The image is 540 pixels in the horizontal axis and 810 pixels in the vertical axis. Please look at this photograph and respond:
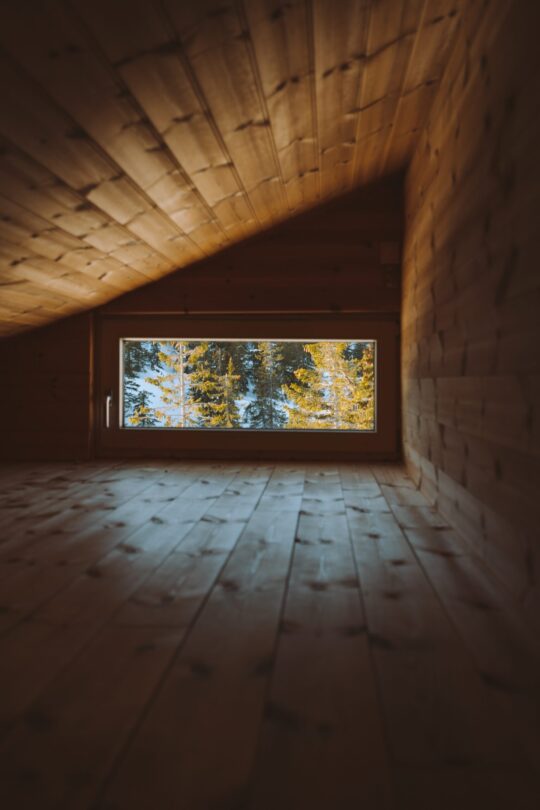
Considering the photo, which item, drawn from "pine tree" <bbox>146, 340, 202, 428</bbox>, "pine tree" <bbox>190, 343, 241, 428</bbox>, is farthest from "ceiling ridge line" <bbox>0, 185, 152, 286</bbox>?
"pine tree" <bbox>146, 340, 202, 428</bbox>

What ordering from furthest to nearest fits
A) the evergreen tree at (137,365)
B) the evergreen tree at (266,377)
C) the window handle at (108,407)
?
1. the evergreen tree at (137,365)
2. the evergreen tree at (266,377)
3. the window handle at (108,407)

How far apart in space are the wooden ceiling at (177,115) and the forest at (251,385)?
4.59 metres

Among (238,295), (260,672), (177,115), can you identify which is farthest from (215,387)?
(260,672)

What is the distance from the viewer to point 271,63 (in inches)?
72.6

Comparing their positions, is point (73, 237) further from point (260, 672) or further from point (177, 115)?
point (260, 672)

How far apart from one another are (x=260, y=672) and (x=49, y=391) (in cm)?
320

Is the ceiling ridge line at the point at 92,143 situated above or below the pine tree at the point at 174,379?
above

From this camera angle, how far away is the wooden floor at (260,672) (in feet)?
2.42

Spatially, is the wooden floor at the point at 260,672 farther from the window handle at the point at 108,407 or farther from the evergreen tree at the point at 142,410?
the evergreen tree at the point at 142,410

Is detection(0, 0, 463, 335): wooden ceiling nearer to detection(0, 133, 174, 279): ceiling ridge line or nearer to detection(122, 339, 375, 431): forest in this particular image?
detection(0, 133, 174, 279): ceiling ridge line

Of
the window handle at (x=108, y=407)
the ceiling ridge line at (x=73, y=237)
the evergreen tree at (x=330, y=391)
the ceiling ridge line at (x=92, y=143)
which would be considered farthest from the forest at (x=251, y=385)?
the ceiling ridge line at (x=92, y=143)

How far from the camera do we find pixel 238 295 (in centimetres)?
376

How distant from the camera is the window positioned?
12.3 feet

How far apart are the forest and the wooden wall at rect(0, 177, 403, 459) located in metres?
3.83
